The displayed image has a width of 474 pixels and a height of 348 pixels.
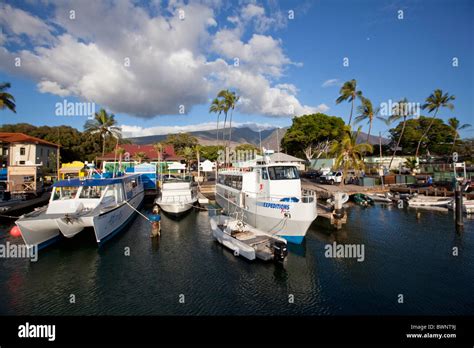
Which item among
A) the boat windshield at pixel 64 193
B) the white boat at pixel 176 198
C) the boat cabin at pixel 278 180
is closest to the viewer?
the boat windshield at pixel 64 193

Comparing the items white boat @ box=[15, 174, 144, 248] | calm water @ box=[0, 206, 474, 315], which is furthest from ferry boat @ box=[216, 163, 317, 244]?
white boat @ box=[15, 174, 144, 248]

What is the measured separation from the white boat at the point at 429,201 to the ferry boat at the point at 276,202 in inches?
709

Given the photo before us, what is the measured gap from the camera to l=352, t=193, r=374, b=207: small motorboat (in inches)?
1158

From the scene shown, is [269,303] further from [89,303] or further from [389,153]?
[389,153]

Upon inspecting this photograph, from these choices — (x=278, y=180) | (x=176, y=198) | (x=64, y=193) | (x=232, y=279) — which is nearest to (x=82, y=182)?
(x=64, y=193)

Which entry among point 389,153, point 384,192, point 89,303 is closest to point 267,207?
point 89,303

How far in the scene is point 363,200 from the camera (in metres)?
29.9

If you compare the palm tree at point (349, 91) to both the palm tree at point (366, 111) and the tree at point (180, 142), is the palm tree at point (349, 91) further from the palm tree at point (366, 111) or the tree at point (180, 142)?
the tree at point (180, 142)

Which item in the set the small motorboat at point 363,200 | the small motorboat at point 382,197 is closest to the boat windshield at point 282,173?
the small motorboat at point 363,200

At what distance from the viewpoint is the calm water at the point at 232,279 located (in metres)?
9.59

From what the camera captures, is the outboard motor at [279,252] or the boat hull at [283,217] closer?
the outboard motor at [279,252]

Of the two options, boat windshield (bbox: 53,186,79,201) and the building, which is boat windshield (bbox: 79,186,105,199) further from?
the building

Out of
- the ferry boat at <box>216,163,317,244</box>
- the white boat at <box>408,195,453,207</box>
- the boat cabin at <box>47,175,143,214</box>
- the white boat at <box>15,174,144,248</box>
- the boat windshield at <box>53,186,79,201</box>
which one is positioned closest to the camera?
the white boat at <box>15,174,144,248</box>

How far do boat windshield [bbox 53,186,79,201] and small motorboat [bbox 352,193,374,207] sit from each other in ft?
92.9
